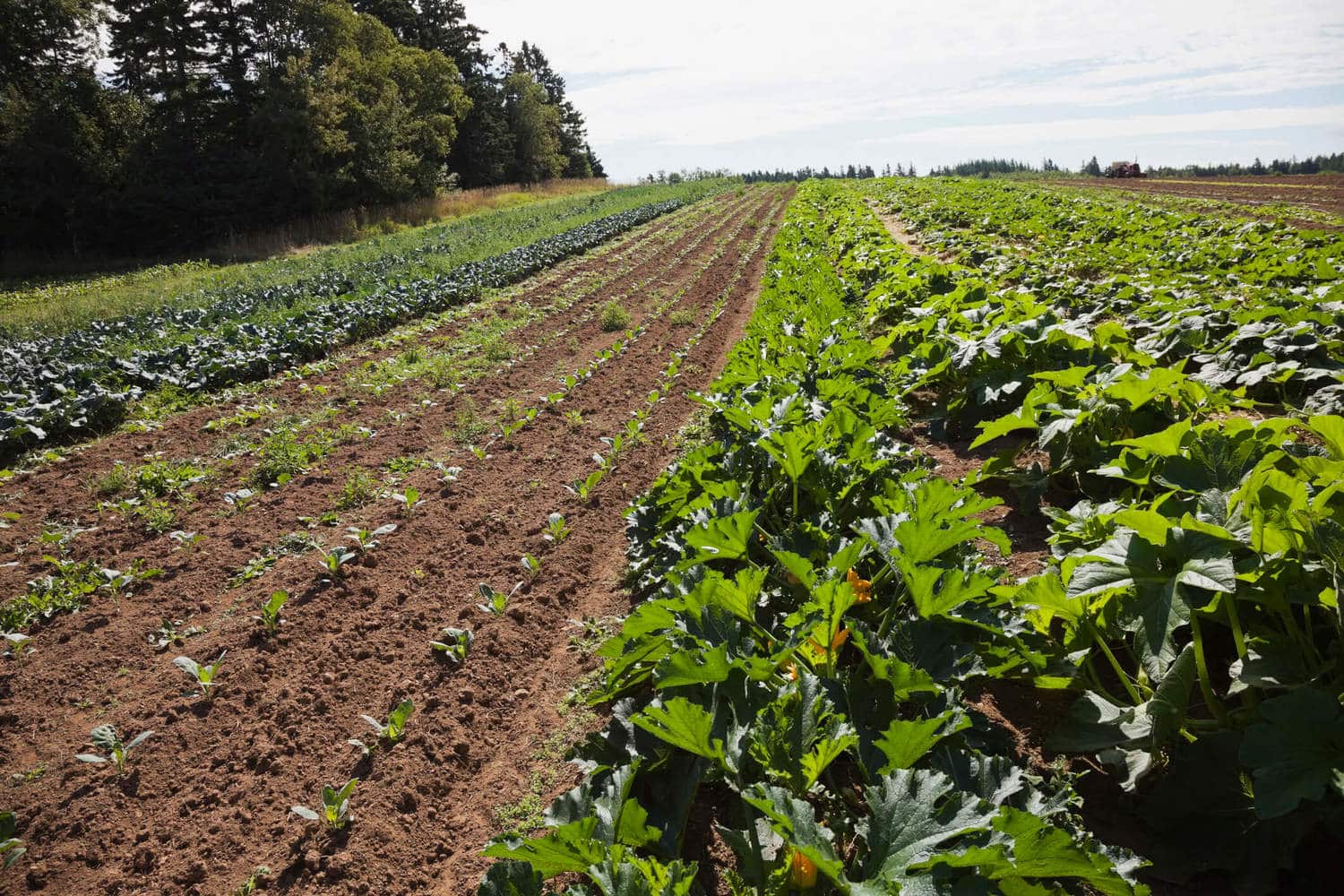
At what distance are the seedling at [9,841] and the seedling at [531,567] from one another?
103 inches

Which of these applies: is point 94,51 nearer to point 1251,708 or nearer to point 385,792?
point 385,792

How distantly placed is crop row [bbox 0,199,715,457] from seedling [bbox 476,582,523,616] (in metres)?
6.25

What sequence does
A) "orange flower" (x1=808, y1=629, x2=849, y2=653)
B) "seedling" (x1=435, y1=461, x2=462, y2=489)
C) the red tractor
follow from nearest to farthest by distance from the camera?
"orange flower" (x1=808, y1=629, x2=849, y2=653) < "seedling" (x1=435, y1=461, x2=462, y2=489) < the red tractor

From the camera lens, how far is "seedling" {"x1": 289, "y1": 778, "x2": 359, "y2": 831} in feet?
8.99

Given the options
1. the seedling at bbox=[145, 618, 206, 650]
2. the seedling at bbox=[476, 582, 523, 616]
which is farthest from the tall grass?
the seedling at bbox=[476, 582, 523, 616]

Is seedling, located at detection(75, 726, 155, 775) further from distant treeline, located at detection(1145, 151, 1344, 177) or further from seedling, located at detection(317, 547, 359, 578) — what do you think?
distant treeline, located at detection(1145, 151, 1344, 177)

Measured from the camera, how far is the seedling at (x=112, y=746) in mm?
3148

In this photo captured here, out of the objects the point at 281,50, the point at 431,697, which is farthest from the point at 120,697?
the point at 281,50

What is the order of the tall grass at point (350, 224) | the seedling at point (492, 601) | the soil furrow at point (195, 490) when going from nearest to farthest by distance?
the seedling at point (492, 601), the soil furrow at point (195, 490), the tall grass at point (350, 224)

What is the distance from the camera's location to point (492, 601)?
13.4ft

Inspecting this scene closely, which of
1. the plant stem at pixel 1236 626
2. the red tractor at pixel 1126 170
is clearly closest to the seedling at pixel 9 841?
the plant stem at pixel 1236 626

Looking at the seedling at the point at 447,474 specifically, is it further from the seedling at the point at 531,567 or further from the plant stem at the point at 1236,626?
the plant stem at the point at 1236,626

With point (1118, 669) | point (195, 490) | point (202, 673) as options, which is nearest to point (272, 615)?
point (202, 673)

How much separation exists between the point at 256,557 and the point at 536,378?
465cm
